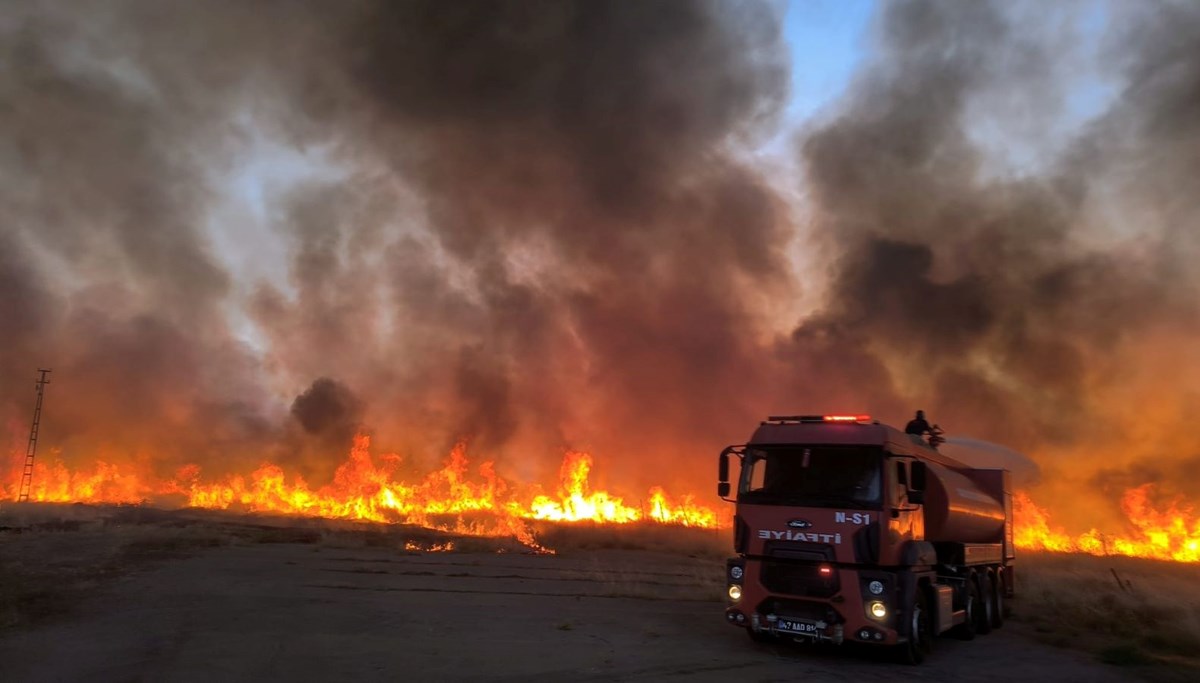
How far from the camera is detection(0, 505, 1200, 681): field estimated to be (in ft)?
35.9

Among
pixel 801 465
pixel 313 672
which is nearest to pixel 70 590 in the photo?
pixel 313 672

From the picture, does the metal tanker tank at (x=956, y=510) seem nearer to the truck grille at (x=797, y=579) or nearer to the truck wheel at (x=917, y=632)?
the truck wheel at (x=917, y=632)

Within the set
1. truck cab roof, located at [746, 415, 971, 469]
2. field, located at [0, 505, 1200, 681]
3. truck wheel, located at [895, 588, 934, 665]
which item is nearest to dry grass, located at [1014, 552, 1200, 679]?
field, located at [0, 505, 1200, 681]

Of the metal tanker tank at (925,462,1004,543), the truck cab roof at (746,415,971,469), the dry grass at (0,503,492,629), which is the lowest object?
the dry grass at (0,503,492,629)

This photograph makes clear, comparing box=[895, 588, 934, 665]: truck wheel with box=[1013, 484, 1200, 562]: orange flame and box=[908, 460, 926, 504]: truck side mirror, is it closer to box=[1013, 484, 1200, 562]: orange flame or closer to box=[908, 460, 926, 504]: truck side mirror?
box=[908, 460, 926, 504]: truck side mirror

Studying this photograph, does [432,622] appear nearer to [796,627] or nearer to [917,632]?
[796,627]

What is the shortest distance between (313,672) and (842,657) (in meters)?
9.20

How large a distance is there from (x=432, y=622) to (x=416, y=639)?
81.8 inches

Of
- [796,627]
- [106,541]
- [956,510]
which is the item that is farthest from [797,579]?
[106,541]

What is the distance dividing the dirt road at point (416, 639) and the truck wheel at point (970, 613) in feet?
1.21

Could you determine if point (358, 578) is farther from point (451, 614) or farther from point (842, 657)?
point (842, 657)

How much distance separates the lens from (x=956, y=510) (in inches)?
608

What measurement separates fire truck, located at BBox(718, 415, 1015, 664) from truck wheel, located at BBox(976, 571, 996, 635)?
3759mm

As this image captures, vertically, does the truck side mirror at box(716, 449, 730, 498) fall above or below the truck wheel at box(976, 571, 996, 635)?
above
